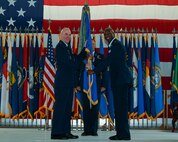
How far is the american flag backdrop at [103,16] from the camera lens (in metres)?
10.1

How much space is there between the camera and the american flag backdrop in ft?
33.2

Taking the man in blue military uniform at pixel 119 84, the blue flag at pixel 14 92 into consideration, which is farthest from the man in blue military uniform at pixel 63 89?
the blue flag at pixel 14 92

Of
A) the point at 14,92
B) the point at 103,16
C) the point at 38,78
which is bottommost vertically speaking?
the point at 14,92

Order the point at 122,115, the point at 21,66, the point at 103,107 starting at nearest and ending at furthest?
the point at 122,115 < the point at 103,107 < the point at 21,66

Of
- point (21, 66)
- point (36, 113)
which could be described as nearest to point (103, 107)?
point (36, 113)

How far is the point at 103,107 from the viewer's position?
915 centimetres

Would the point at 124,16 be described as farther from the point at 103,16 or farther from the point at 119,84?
the point at 119,84

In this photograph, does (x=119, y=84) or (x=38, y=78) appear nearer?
(x=119, y=84)

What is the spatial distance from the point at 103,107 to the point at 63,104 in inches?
127

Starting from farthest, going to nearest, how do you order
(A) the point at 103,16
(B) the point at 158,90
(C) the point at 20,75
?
(A) the point at 103,16 < (C) the point at 20,75 < (B) the point at 158,90

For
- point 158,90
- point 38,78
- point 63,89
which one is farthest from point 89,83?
point 158,90

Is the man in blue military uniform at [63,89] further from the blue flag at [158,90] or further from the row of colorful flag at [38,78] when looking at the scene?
the blue flag at [158,90]

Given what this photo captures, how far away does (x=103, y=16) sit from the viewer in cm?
1027

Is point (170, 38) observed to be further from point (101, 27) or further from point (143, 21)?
point (101, 27)
